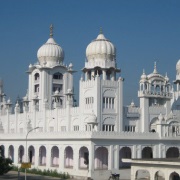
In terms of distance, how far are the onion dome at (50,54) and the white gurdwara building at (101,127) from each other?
24.4ft

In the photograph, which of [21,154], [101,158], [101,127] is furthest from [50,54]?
[101,158]

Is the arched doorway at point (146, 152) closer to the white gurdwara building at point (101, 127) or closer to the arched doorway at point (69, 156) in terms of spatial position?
the white gurdwara building at point (101, 127)

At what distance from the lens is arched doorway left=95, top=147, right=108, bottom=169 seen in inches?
2036

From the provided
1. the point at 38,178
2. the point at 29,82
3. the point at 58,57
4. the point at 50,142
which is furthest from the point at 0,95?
the point at 38,178

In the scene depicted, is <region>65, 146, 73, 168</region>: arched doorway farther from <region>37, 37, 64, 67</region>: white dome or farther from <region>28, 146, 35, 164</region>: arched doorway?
<region>37, 37, 64, 67</region>: white dome

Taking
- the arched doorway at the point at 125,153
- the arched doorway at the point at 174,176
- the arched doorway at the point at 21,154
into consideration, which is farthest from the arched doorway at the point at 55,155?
the arched doorway at the point at 174,176

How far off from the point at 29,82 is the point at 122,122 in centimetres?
2381

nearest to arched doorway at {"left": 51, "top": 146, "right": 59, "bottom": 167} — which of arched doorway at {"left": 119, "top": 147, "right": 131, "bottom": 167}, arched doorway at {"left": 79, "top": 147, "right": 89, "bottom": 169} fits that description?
arched doorway at {"left": 79, "top": 147, "right": 89, "bottom": 169}

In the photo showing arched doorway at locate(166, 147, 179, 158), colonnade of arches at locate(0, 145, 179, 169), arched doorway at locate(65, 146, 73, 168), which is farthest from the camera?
arched doorway at locate(166, 147, 179, 158)

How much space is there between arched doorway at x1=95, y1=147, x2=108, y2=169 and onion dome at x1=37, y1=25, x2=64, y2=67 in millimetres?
22367

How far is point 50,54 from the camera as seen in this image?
70438 mm

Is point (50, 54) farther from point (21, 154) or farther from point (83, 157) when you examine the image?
point (83, 157)

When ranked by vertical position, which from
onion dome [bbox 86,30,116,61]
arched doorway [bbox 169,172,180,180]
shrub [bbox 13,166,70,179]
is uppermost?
onion dome [bbox 86,30,116,61]

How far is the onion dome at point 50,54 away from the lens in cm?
7050
